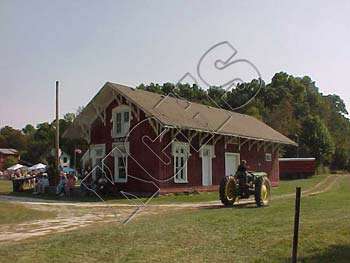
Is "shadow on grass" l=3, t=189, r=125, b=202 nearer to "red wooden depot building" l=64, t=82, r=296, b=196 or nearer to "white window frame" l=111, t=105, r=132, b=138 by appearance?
"red wooden depot building" l=64, t=82, r=296, b=196

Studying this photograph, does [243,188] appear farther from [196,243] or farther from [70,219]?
[196,243]

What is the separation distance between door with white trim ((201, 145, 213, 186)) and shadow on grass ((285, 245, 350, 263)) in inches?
831

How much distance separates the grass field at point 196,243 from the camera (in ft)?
31.3

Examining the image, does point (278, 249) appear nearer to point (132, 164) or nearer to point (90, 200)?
point (90, 200)

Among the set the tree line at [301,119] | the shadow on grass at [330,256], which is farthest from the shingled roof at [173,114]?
the tree line at [301,119]

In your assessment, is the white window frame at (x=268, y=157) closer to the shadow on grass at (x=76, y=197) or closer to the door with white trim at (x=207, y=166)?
the door with white trim at (x=207, y=166)

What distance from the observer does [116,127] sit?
3094 centimetres

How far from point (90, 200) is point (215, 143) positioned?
9.85 meters

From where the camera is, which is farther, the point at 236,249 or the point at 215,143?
the point at 215,143

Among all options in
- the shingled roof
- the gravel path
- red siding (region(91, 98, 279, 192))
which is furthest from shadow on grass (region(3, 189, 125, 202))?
the shingled roof

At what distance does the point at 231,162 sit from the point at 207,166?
321cm

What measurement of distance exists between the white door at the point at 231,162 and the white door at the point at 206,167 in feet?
7.01

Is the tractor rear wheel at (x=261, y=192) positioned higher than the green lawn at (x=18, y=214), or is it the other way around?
the tractor rear wheel at (x=261, y=192)

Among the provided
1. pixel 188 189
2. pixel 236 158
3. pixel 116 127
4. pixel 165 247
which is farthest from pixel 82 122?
pixel 165 247
